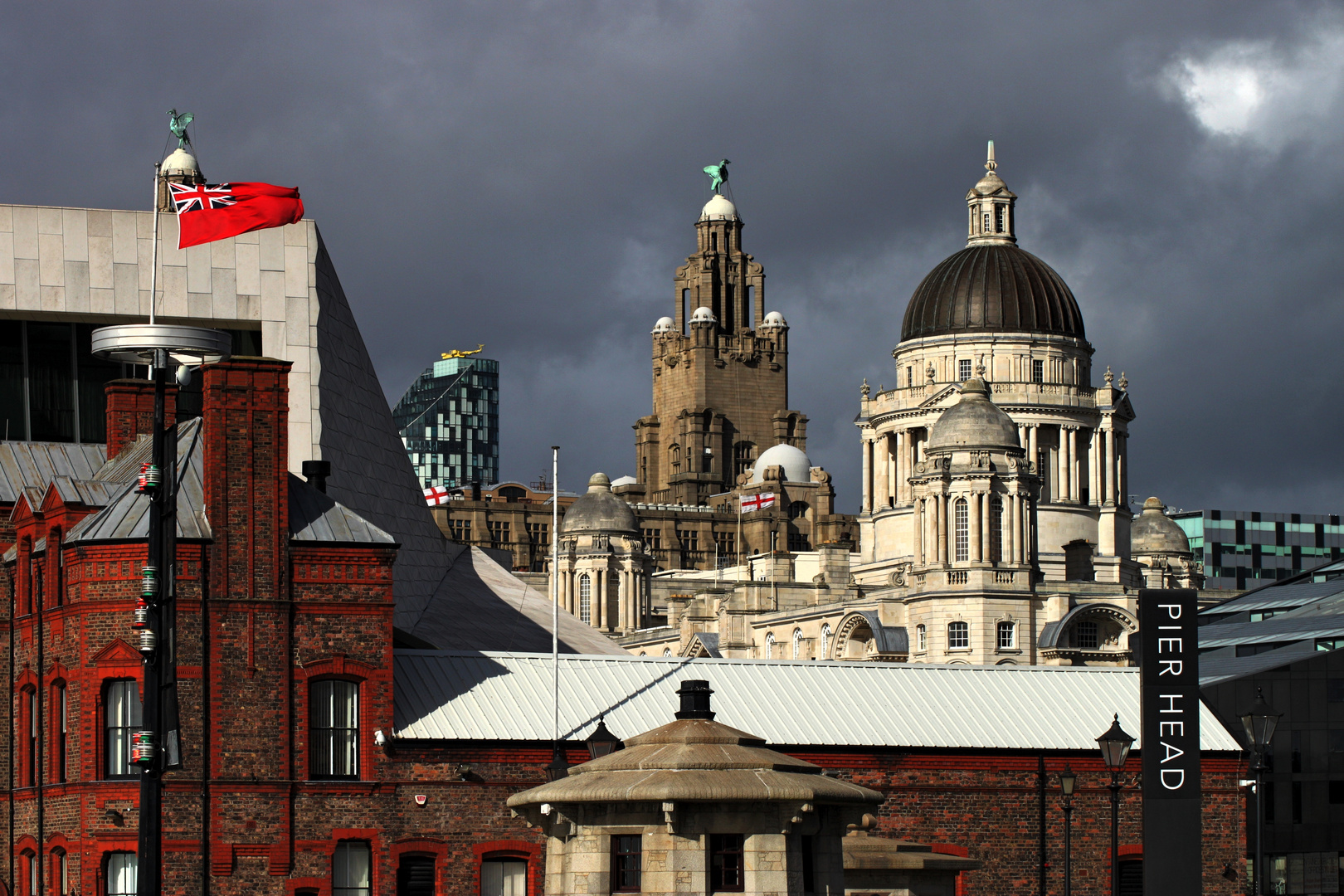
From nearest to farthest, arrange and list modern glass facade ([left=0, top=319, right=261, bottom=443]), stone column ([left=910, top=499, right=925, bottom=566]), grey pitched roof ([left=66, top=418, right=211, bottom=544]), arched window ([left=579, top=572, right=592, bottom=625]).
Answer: grey pitched roof ([left=66, top=418, right=211, bottom=544]) → modern glass facade ([left=0, top=319, right=261, bottom=443]) → stone column ([left=910, top=499, right=925, bottom=566]) → arched window ([left=579, top=572, right=592, bottom=625])

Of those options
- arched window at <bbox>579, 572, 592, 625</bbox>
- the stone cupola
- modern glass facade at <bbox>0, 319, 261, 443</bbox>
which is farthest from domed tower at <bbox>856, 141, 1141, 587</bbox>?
the stone cupola

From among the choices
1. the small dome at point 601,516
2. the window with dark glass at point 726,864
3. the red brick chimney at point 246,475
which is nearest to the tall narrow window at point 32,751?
the red brick chimney at point 246,475

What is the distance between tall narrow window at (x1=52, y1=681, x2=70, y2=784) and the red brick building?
5cm

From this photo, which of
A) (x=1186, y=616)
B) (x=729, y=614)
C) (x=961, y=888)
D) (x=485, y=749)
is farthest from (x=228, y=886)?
(x=729, y=614)

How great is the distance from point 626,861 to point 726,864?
1.39 m

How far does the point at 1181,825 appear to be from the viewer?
41406 millimetres

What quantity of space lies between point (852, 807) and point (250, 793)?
16.2 m

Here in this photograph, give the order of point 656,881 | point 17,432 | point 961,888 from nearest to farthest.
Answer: point 656,881
point 961,888
point 17,432

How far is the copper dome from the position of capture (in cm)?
14562

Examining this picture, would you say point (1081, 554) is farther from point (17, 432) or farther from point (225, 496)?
point (225, 496)

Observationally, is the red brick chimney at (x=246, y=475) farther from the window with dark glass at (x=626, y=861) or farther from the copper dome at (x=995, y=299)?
the copper dome at (x=995, y=299)

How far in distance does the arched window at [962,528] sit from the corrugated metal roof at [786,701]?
210ft

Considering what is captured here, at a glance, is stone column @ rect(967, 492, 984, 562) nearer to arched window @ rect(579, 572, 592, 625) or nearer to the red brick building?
arched window @ rect(579, 572, 592, 625)

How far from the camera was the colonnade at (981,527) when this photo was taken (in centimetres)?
12144
